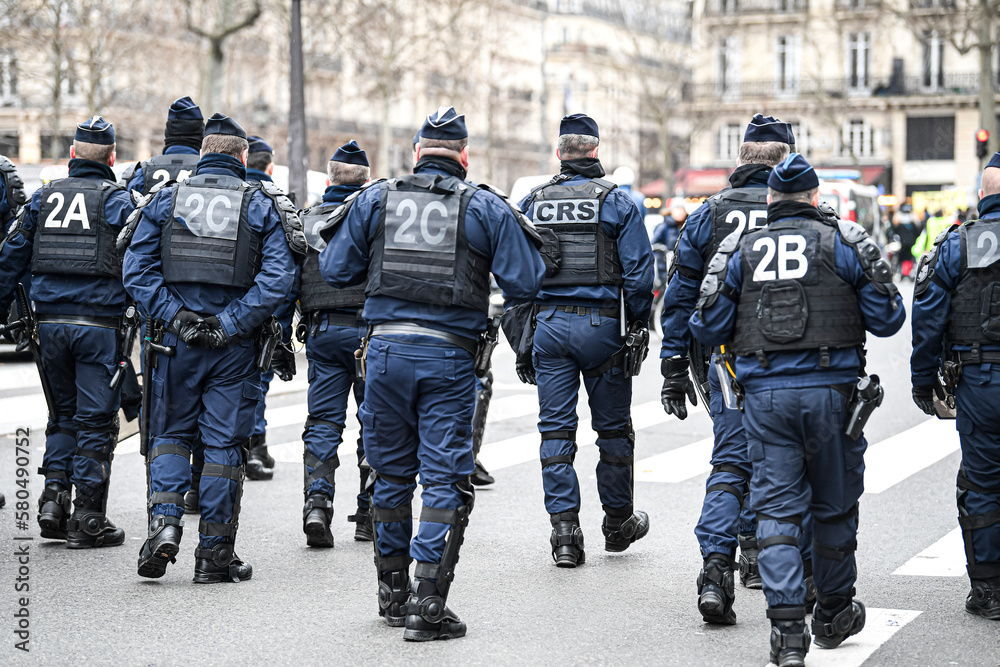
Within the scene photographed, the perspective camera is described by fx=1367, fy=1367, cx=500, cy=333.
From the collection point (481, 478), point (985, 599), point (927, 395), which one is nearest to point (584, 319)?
point (927, 395)

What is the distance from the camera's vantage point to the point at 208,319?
6.43 meters

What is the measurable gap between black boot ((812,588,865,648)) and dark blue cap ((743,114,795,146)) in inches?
85.4

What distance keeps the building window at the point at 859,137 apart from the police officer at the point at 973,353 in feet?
177

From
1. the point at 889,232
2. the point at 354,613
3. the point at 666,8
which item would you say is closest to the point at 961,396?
the point at 354,613

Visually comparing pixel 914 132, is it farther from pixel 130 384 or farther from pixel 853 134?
pixel 130 384

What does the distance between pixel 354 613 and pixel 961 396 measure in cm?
285

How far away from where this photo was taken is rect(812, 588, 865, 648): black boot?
5.31m

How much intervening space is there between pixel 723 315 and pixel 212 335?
2436 millimetres

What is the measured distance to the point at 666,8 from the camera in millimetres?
70250

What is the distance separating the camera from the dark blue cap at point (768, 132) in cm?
636

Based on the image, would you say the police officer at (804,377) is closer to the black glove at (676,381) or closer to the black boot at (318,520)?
the black glove at (676,381)

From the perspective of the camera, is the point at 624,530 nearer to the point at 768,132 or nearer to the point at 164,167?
the point at 768,132

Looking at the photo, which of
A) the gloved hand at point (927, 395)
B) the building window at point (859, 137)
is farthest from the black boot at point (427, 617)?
the building window at point (859, 137)

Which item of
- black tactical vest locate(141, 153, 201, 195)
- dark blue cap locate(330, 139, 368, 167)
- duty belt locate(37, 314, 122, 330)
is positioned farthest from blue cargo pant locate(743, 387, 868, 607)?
black tactical vest locate(141, 153, 201, 195)
